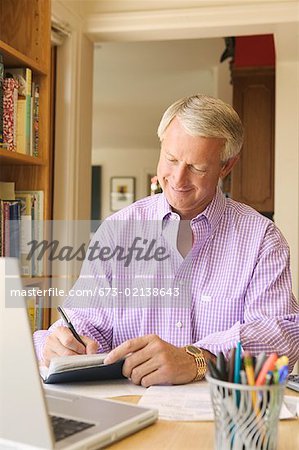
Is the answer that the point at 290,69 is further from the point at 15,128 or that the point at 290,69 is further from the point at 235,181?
the point at 15,128

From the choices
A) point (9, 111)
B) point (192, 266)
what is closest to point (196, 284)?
point (192, 266)

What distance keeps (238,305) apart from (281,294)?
4.4 inches

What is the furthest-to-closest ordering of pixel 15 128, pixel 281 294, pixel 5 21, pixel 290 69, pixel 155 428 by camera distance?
1. pixel 290 69
2. pixel 5 21
3. pixel 15 128
4. pixel 281 294
5. pixel 155 428

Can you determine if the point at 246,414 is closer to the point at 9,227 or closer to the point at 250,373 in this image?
the point at 250,373

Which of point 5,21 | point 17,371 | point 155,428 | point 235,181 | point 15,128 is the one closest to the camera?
point 17,371

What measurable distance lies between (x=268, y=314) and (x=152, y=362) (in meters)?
0.37

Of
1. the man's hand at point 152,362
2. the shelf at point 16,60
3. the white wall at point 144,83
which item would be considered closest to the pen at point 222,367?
the man's hand at point 152,362

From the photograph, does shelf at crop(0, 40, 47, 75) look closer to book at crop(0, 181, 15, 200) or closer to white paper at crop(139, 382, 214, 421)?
book at crop(0, 181, 15, 200)

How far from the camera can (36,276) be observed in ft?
7.73

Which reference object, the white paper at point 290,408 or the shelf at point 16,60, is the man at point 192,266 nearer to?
the white paper at point 290,408

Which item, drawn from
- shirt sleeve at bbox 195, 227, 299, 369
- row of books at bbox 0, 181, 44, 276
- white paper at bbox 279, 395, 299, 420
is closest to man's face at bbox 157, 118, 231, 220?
shirt sleeve at bbox 195, 227, 299, 369

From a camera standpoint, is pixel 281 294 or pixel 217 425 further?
pixel 281 294

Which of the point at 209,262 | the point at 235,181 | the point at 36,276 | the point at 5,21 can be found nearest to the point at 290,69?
the point at 235,181

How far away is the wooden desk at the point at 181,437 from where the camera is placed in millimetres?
812
